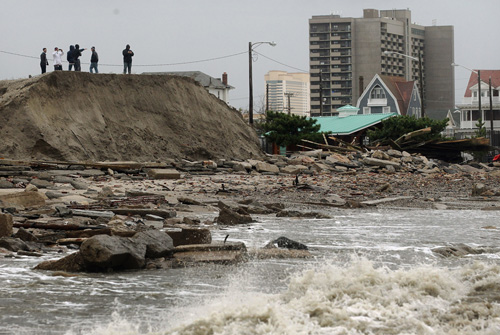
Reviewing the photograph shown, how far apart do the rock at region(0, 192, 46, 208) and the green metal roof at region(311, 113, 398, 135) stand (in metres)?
37.2

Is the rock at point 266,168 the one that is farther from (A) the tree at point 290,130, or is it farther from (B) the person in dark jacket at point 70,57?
(A) the tree at point 290,130

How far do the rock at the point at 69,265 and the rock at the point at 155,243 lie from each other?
2.44ft

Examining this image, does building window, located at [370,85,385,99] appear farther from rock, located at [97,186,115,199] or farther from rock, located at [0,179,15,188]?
rock, located at [0,179,15,188]

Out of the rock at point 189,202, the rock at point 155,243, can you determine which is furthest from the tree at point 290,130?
the rock at point 155,243

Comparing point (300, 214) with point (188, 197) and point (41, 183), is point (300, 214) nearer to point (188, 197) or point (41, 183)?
point (188, 197)

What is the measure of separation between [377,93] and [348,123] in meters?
25.1

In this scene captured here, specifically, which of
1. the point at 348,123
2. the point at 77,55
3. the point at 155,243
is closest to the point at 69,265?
the point at 155,243

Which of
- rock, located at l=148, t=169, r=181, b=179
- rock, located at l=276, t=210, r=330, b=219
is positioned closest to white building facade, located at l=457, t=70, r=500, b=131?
rock, located at l=148, t=169, r=181, b=179

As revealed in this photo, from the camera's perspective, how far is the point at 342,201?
18.0m

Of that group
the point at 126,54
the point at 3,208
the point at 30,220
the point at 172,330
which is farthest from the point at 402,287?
the point at 126,54

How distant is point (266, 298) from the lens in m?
6.32

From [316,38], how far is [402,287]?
434 feet

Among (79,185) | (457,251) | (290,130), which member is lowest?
(457,251)

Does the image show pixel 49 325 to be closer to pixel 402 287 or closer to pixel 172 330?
pixel 172 330
